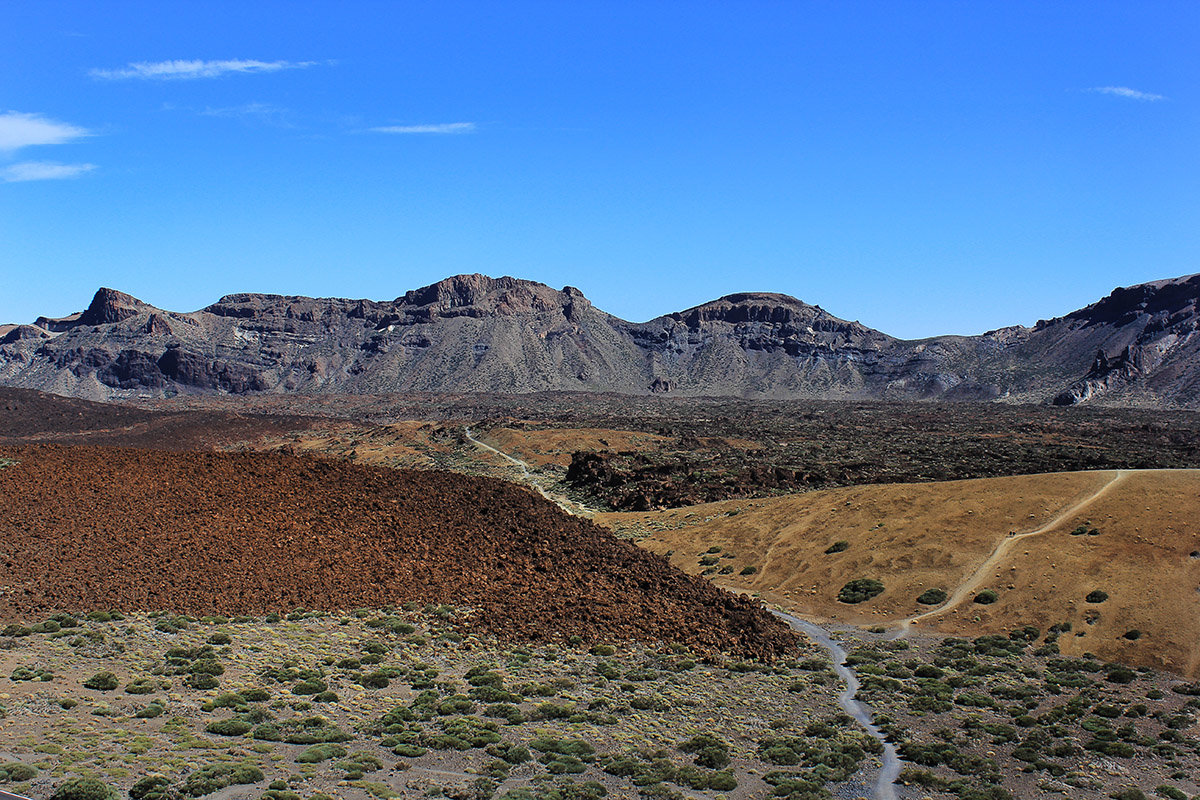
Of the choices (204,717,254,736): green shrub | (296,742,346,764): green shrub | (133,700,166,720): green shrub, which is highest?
(133,700,166,720): green shrub

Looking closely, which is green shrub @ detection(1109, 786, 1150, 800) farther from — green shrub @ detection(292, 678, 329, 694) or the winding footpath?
green shrub @ detection(292, 678, 329, 694)

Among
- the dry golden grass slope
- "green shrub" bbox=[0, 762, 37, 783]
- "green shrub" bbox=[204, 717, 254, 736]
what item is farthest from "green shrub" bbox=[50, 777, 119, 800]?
the dry golden grass slope

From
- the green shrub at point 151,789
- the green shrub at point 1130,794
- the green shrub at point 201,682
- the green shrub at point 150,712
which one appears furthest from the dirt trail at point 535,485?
the green shrub at point 1130,794

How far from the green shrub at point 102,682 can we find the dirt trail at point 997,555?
24456 mm

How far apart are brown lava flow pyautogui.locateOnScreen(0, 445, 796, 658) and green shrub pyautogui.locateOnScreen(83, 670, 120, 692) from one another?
4599 mm

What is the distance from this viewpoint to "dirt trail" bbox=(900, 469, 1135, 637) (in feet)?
109

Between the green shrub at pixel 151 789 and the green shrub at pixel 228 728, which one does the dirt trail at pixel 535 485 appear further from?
the green shrub at pixel 151 789

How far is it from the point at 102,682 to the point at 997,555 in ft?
104

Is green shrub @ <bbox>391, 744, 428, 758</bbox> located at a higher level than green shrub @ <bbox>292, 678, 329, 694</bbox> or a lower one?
lower

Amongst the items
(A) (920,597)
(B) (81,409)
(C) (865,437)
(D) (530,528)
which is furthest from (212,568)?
(B) (81,409)

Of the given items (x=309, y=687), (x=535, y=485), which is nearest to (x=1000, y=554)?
(x=309, y=687)

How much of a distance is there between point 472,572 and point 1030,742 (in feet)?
54.7

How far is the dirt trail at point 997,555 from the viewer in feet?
109

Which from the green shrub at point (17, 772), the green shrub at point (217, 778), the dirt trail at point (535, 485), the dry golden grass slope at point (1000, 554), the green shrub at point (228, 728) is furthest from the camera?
the dirt trail at point (535, 485)
